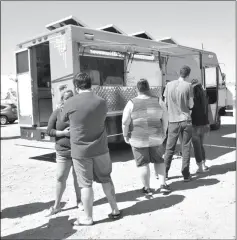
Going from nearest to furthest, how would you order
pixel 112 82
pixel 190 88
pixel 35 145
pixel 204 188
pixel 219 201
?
pixel 219 201, pixel 204 188, pixel 190 88, pixel 35 145, pixel 112 82

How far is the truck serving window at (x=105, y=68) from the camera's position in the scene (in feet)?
26.0

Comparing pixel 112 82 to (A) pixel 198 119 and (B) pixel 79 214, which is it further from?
(B) pixel 79 214

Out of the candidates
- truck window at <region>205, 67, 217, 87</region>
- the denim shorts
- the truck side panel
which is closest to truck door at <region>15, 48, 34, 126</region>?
the truck side panel

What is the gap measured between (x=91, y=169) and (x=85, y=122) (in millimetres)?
572

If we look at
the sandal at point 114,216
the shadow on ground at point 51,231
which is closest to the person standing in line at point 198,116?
the sandal at point 114,216

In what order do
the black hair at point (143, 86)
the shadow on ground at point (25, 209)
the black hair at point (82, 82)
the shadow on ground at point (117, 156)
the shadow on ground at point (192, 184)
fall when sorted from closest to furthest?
1. the black hair at point (82, 82)
2. the shadow on ground at point (25, 209)
3. the black hair at point (143, 86)
4. the shadow on ground at point (192, 184)
5. the shadow on ground at point (117, 156)

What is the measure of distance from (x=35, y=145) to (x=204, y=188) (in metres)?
3.86

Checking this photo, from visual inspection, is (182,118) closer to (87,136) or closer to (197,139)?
(197,139)

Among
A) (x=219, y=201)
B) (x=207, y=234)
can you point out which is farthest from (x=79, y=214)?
(x=219, y=201)

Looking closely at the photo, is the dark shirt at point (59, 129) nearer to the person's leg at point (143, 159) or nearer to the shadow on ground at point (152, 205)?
the person's leg at point (143, 159)

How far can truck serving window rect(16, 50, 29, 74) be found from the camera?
756 cm

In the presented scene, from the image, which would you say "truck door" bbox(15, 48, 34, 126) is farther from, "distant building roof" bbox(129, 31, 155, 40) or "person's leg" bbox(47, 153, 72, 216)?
"person's leg" bbox(47, 153, 72, 216)

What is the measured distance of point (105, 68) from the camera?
8.87 meters

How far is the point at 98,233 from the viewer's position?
3.43 meters
